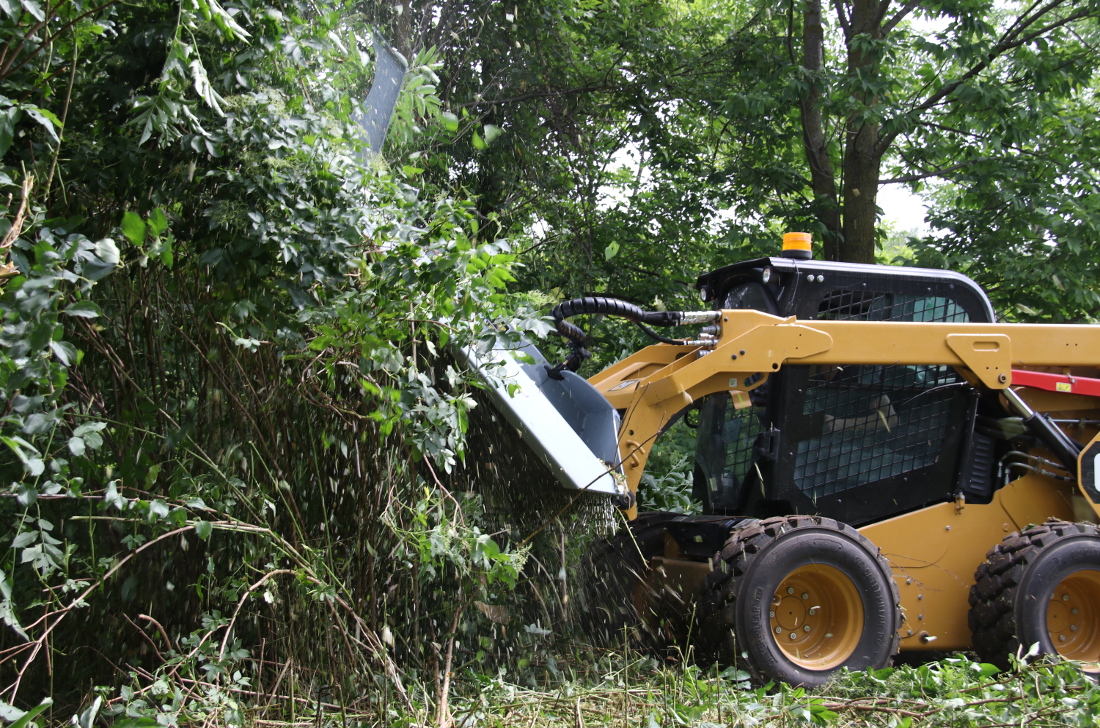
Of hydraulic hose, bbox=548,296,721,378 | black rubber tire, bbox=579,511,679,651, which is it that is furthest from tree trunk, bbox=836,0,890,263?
hydraulic hose, bbox=548,296,721,378

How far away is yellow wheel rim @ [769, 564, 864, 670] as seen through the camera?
3.90 metres

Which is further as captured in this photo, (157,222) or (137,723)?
(137,723)

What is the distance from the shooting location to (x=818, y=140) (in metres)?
9.00

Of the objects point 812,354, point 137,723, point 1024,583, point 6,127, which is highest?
point 812,354

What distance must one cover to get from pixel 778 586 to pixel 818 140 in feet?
20.6

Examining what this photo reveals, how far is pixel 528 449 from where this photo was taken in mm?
3703

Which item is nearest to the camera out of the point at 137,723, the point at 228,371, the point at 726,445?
the point at 137,723

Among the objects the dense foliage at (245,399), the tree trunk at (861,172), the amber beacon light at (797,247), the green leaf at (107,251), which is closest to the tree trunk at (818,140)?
the tree trunk at (861,172)

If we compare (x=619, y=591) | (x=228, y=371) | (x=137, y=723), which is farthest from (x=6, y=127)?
(x=619, y=591)

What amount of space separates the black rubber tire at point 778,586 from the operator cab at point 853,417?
48 cm

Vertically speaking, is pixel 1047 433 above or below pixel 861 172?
below

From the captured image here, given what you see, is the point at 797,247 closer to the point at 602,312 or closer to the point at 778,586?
the point at 602,312

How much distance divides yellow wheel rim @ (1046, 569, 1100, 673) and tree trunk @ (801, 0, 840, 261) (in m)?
4.98

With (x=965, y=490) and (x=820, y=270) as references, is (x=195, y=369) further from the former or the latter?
(x=965, y=490)
